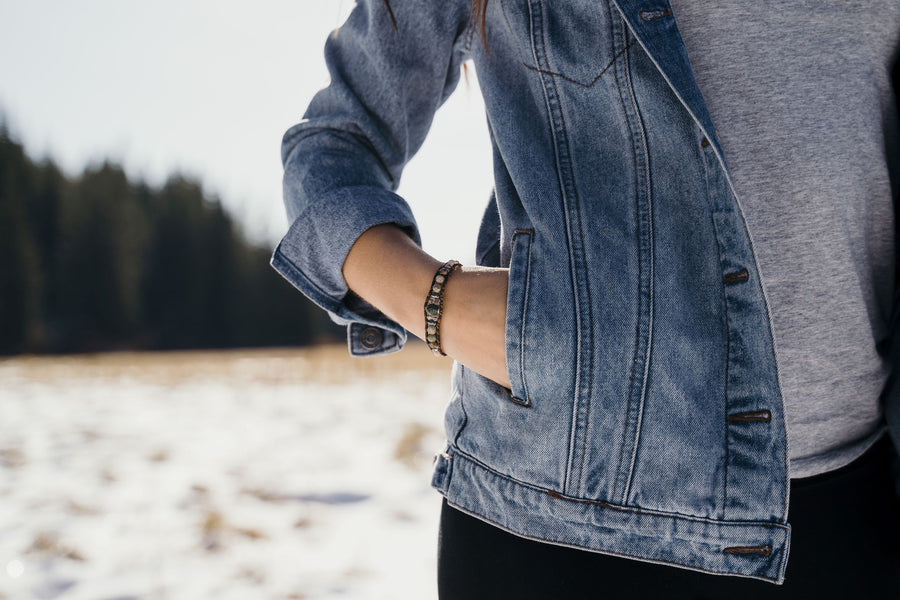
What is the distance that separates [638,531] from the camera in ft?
2.01

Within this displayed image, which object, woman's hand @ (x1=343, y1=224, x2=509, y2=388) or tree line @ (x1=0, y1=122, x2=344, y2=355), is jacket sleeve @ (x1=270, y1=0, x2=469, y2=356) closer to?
woman's hand @ (x1=343, y1=224, x2=509, y2=388)

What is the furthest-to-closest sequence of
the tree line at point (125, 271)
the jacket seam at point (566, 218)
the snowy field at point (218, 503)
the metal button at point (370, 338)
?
the tree line at point (125, 271) → the snowy field at point (218, 503) → the metal button at point (370, 338) → the jacket seam at point (566, 218)

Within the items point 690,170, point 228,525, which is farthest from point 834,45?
point 228,525

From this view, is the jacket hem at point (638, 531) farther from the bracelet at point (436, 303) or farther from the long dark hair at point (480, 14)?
the long dark hair at point (480, 14)

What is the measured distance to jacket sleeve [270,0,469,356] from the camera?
0.74 meters

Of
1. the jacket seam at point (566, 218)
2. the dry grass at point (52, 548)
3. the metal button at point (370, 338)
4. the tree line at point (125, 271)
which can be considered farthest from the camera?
the tree line at point (125, 271)

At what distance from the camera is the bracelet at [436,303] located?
0.68 m

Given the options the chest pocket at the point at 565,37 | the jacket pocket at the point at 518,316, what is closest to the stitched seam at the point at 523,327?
the jacket pocket at the point at 518,316

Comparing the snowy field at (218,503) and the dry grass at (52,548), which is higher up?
the dry grass at (52,548)

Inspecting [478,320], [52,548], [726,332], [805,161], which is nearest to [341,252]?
[478,320]

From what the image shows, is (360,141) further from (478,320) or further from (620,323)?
(620,323)

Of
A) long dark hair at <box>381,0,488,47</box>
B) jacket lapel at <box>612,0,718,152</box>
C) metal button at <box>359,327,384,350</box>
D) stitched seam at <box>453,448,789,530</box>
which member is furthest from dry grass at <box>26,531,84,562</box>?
jacket lapel at <box>612,0,718,152</box>

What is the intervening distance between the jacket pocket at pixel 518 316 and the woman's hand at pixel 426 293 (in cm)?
2

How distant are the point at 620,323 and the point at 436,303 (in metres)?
0.20
